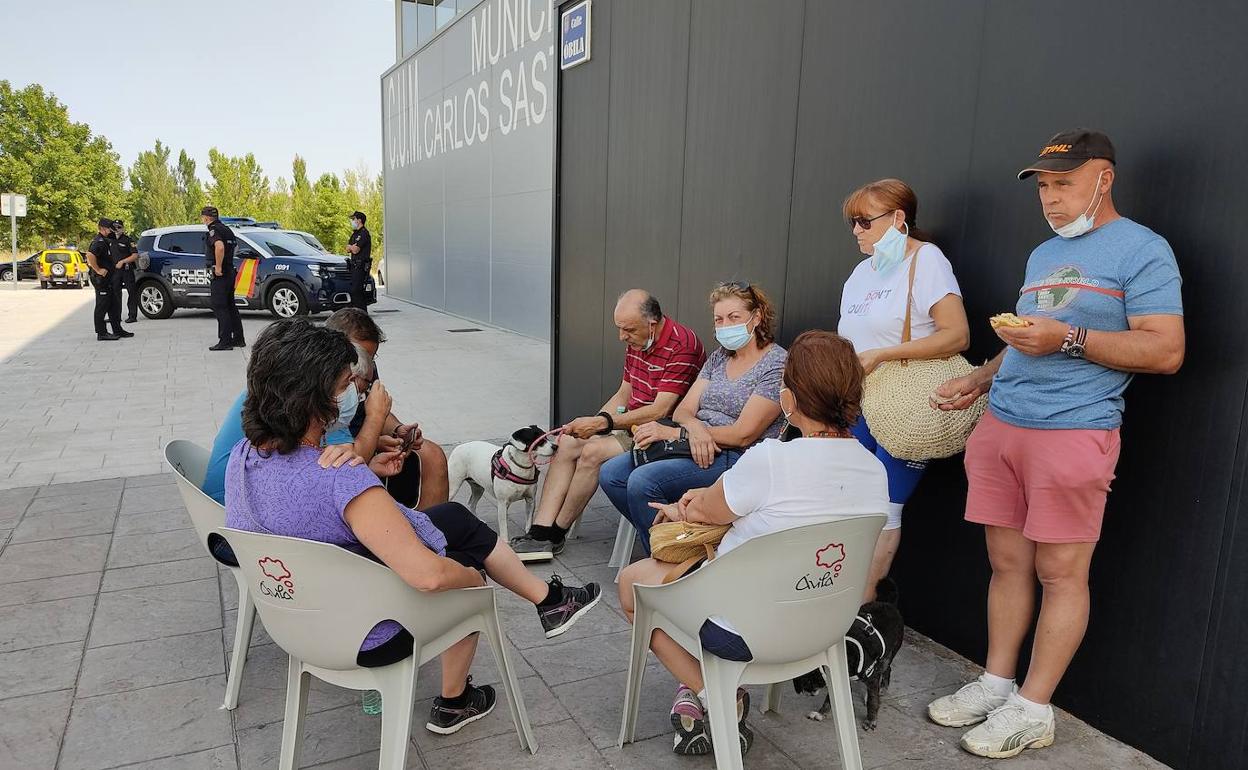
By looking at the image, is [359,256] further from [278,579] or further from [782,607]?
[782,607]

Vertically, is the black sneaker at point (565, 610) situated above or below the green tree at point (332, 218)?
below

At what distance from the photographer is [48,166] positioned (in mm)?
36875

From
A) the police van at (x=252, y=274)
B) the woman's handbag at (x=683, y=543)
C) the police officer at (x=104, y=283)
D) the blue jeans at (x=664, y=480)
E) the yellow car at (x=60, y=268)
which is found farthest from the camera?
the yellow car at (x=60, y=268)

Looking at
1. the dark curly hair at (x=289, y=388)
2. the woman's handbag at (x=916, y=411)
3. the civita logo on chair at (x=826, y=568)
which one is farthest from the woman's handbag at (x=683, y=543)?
the dark curly hair at (x=289, y=388)

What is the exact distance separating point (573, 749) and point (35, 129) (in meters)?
44.8

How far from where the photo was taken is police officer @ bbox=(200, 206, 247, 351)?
11172 millimetres

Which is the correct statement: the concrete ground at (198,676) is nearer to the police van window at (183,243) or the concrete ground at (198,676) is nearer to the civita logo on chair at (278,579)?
the civita logo on chair at (278,579)

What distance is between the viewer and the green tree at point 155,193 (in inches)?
2024

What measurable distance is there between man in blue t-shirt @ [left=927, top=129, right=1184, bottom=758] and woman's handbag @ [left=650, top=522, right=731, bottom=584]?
2.85 ft

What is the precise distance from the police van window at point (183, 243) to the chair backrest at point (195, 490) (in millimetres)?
13798

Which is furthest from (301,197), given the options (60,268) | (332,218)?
(60,268)

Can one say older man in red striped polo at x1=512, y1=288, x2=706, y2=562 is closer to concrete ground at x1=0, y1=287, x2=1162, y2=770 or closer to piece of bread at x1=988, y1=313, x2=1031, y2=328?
concrete ground at x1=0, y1=287, x2=1162, y2=770

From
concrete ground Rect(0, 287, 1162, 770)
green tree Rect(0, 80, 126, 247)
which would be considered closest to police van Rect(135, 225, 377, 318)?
concrete ground Rect(0, 287, 1162, 770)

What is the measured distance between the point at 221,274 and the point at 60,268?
1731cm
